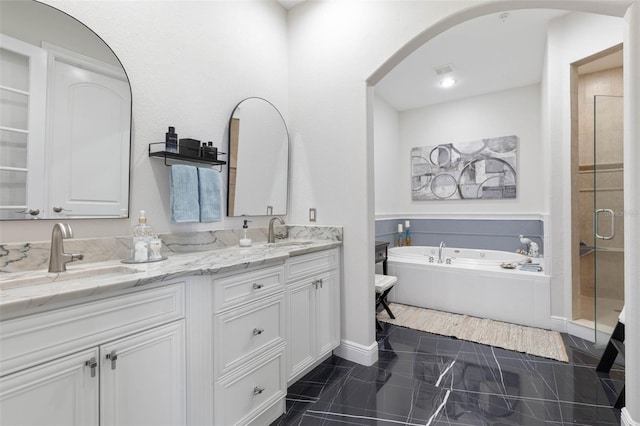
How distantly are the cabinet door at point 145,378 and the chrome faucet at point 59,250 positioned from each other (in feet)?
1.64

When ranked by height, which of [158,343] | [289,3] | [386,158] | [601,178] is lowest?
[158,343]

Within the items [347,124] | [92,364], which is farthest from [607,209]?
[92,364]

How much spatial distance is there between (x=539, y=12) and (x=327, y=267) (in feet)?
9.58

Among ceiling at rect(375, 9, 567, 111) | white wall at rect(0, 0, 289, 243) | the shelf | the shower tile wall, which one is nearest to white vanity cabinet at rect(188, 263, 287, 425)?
white wall at rect(0, 0, 289, 243)

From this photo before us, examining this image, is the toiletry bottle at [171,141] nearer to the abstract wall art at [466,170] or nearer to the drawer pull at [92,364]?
the drawer pull at [92,364]

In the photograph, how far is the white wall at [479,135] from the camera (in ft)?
13.4

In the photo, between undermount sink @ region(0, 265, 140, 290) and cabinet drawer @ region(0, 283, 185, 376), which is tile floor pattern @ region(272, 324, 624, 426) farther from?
undermount sink @ region(0, 265, 140, 290)

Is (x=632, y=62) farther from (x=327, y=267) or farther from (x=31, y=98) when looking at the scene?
(x=31, y=98)

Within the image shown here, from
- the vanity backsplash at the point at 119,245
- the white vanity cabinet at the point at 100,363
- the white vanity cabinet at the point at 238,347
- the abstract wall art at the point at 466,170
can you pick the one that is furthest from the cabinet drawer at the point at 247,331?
the abstract wall art at the point at 466,170

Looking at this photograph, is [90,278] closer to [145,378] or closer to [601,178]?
[145,378]

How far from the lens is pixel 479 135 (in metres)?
4.44

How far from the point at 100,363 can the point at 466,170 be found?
468 centimetres

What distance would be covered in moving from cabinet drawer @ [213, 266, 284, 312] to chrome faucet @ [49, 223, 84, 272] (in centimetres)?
64

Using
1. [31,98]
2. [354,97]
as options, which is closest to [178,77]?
[31,98]
